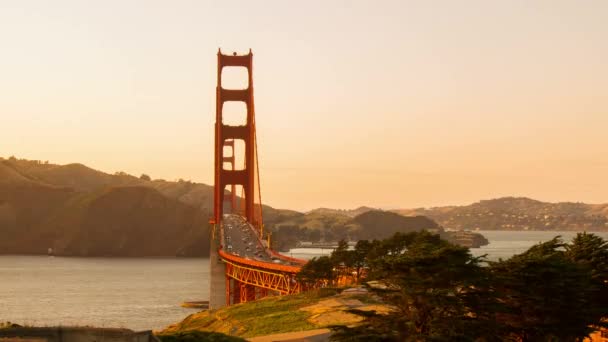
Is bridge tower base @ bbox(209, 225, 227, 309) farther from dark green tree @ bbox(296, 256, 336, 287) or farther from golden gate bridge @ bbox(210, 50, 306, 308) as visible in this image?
dark green tree @ bbox(296, 256, 336, 287)

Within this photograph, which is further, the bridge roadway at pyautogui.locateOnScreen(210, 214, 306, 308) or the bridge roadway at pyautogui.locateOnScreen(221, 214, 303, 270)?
the bridge roadway at pyautogui.locateOnScreen(221, 214, 303, 270)

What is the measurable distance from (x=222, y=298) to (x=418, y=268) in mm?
70581

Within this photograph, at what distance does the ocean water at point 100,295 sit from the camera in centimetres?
9044

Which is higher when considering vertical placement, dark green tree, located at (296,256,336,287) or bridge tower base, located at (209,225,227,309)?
dark green tree, located at (296,256,336,287)

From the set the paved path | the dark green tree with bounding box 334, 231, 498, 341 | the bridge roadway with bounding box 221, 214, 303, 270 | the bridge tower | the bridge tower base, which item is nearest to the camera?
the dark green tree with bounding box 334, 231, 498, 341

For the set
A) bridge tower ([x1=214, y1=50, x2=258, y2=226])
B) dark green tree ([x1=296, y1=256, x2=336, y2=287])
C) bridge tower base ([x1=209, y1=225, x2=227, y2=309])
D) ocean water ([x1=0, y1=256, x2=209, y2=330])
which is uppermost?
bridge tower ([x1=214, y1=50, x2=258, y2=226])

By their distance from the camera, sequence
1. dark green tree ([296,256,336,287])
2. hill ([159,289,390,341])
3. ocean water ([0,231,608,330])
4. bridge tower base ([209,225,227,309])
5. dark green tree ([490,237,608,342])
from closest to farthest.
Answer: dark green tree ([490,237,608,342]) → hill ([159,289,390,341]) → dark green tree ([296,256,336,287]) → ocean water ([0,231,608,330]) → bridge tower base ([209,225,227,309])

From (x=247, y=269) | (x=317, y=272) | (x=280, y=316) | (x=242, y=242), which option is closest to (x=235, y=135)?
(x=242, y=242)

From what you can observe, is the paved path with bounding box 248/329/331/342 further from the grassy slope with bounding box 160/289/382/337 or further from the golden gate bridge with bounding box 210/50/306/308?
the golden gate bridge with bounding box 210/50/306/308

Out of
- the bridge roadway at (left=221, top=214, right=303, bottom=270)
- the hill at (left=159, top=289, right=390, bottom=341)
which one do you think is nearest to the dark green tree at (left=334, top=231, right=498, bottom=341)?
the hill at (left=159, top=289, right=390, bottom=341)

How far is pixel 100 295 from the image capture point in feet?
389

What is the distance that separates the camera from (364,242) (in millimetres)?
68062

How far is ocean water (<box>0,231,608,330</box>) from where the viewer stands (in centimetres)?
9044

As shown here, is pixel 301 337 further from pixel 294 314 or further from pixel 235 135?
pixel 235 135
